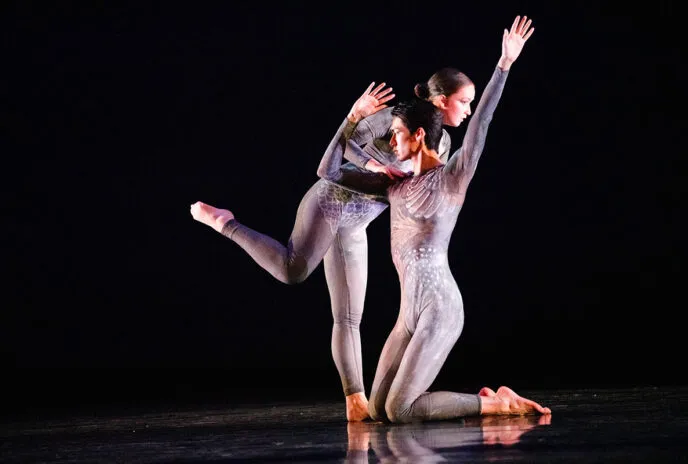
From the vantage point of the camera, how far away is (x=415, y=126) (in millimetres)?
3016

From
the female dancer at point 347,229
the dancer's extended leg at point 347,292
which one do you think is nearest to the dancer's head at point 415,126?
the female dancer at point 347,229

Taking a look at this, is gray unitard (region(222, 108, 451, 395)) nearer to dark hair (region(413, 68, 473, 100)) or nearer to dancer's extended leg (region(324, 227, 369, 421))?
A: dancer's extended leg (region(324, 227, 369, 421))

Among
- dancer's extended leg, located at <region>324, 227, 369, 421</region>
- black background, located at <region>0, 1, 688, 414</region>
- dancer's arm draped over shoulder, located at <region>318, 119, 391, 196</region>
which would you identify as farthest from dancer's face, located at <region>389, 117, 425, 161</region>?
black background, located at <region>0, 1, 688, 414</region>

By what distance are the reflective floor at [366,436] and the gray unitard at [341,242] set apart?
0.29 meters

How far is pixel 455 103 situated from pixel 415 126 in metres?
0.21

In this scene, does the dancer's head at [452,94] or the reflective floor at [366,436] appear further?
the dancer's head at [452,94]

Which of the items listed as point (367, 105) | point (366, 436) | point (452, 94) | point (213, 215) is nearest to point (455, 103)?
point (452, 94)

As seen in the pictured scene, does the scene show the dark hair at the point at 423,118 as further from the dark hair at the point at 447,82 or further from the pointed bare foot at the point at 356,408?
the pointed bare foot at the point at 356,408

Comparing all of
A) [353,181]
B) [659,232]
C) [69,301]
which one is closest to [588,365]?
[659,232]

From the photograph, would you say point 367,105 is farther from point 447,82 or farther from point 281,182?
point 281,182

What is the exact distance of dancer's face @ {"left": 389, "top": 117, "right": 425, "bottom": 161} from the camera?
119 inches

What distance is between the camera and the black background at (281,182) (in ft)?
16.9

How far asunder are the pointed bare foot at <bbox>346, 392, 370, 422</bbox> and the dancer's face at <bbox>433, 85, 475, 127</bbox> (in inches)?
37.6

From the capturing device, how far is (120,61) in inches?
211
